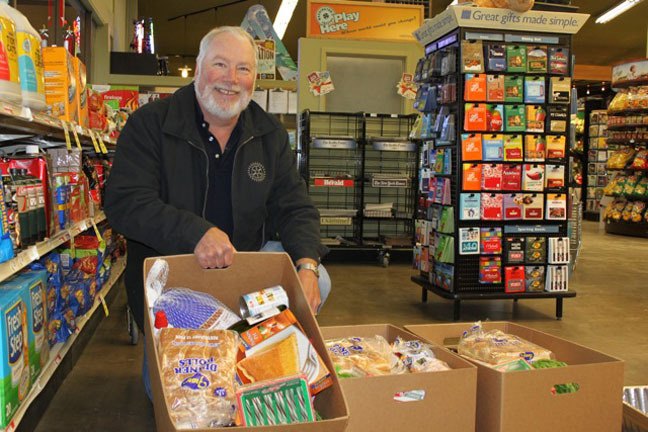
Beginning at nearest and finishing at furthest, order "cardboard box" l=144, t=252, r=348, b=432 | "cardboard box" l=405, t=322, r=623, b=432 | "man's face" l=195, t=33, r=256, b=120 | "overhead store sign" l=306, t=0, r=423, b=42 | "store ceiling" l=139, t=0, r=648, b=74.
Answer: "cardboard box" l=144, t=252, r=348, b=432 → "cardboard box" l=405, t=322, r=623, b=432 → "man's face" l=195, t=33, r=256, b=120 → "overhead store sign" l=306, t=0, r=423, b=42 → "store ceiling" l=139, t=0, r=648, b=74

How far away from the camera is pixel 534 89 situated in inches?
186

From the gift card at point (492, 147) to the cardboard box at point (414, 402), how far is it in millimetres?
3005

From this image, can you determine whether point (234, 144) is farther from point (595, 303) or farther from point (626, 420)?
point (595, 303)

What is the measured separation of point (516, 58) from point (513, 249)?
1.37 metres

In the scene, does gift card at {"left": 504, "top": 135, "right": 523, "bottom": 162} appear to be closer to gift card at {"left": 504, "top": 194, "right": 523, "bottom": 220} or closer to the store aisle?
gift card at {"left": 504, "top": 194, "right": 523, "bottom": 220}

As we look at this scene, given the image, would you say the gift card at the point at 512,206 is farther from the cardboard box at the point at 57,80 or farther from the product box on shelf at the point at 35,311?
the product box on shelf at the point at 35,311

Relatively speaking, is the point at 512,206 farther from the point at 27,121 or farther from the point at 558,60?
the point at 27,121

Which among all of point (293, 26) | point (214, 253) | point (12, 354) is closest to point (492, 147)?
point (214, 253)

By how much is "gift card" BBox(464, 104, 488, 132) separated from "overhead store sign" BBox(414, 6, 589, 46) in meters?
0.57

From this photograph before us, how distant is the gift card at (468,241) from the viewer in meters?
4.70

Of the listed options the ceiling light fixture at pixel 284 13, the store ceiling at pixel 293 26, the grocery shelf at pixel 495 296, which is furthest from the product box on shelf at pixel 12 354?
the store ceiling at pixel 293 26

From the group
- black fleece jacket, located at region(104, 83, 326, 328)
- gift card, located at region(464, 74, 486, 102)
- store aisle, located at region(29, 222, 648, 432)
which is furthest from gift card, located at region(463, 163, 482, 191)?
black fleece jacket, located at region(104, 83, 326, 328)

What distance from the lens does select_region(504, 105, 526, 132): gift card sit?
4.69 m

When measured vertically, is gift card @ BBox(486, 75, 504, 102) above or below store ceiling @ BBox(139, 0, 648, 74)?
below
